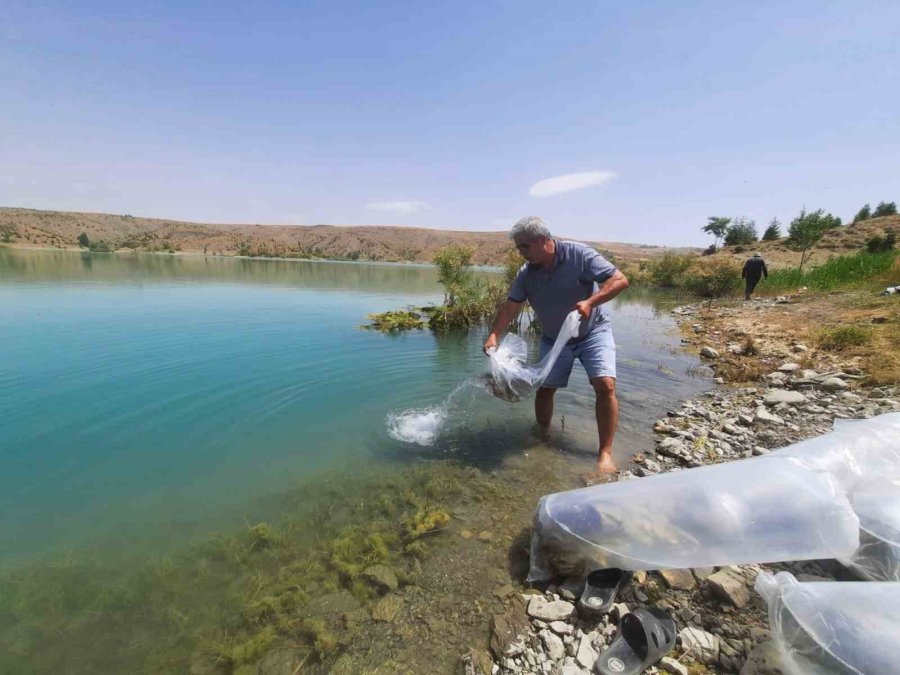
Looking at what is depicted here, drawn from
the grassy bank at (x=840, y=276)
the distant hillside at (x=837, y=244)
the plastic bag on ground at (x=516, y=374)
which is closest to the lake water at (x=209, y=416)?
the plastic bag on ground at (x=516, y=374)

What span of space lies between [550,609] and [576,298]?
2.67 m

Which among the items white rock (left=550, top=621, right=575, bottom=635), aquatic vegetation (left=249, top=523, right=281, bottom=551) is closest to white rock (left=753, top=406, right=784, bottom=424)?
white rock (left=550, top=621, right=575, bottom=635)

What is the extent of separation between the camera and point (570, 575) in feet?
7.68

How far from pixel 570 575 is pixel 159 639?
2526 millimetres

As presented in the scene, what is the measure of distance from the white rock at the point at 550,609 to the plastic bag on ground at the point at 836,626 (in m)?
0.95

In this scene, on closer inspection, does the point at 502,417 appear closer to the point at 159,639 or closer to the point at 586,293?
the point at 586,293

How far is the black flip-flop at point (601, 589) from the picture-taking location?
2.06 metres

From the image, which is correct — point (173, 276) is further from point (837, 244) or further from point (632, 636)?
point (837, 244)

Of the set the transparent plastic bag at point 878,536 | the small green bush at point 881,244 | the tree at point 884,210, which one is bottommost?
the transparent plastic bag at point 878,536

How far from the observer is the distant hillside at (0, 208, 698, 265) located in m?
76.3

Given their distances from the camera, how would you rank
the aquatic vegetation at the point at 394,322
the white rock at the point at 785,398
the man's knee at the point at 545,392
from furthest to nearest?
the aquatic vegetation at the point at 394,322
the white rock at the point at 785,398
the man's knee at the point at 545,392

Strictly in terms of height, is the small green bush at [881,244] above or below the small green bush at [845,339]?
above

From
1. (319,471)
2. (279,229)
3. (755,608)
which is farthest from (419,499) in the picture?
(279,229)

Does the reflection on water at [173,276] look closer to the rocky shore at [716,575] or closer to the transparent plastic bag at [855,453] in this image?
the rocky shore at [716,575]
